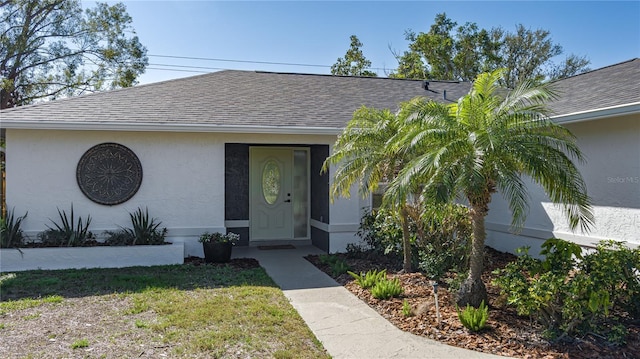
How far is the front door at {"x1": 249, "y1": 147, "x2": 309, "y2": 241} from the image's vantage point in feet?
38.0

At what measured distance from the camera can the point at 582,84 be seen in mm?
9961

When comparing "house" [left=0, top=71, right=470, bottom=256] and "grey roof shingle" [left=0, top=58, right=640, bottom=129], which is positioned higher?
"grey roof shingle" [left=0, top=58, right=640, bottom=129]

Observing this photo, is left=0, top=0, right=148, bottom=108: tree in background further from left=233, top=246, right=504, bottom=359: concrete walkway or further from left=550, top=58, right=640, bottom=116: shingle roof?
left=550, top=58, right=640, bottom=116: shingle roof

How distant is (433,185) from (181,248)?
549cm

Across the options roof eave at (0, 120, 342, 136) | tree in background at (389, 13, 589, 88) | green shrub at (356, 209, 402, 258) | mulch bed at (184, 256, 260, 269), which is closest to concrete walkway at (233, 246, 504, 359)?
mulch bed at (184, 256, 260, 269)

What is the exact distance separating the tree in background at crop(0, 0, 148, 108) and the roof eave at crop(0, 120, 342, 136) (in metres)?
17.7

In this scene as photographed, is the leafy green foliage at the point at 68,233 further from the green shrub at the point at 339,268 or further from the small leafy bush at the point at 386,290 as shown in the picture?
the small leafy bush at the point at 386,290

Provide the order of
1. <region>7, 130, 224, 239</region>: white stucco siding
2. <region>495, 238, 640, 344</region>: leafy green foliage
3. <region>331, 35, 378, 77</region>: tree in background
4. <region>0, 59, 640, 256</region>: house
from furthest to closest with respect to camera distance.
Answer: <region>331, 35, 378, 77</region>: tree in background → <region>7, 130, 224, 239</region>: white stucco siding → <region>0, 59, 640, 256</region>: house → <region>495, 238, 640, 344</region>: leafy green foliage

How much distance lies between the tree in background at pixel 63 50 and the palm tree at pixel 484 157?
2375 cm

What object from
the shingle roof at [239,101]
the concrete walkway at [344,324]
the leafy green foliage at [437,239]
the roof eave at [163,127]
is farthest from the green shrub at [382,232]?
the shingle roof at [239,101]

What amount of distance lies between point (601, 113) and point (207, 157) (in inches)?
280

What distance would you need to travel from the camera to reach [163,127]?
8.80 metres

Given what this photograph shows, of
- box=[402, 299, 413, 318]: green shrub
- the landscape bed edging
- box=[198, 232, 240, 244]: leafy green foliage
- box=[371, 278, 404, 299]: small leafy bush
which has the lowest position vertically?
box=[402, 299, 413, 318]: green shrub

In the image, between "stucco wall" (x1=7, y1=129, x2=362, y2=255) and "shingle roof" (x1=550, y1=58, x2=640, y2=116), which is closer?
"shingle roof" (x1=550, y1=58, x2=640, y2=116)
